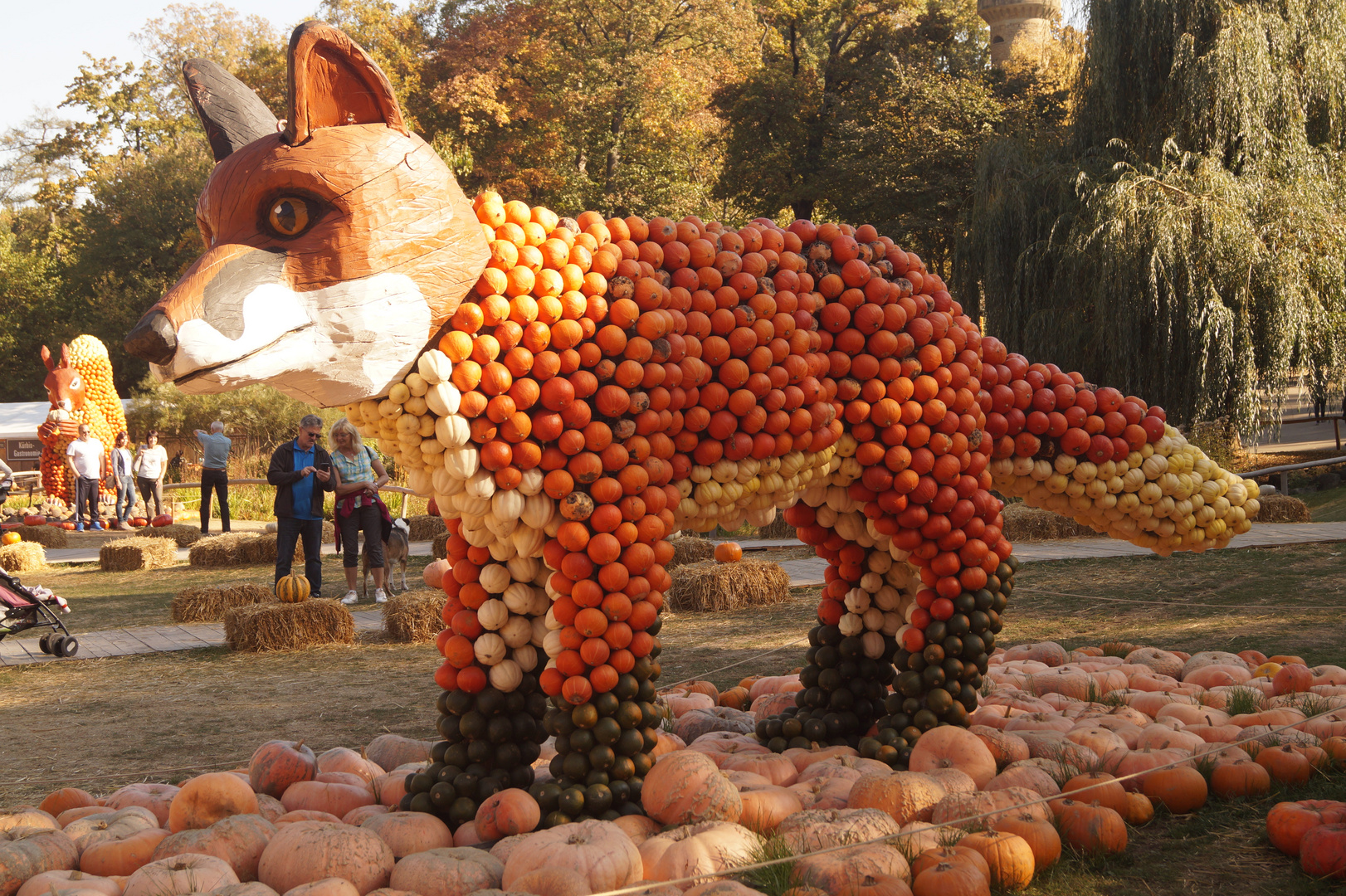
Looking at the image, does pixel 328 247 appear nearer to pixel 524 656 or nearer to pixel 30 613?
pixel 524 656

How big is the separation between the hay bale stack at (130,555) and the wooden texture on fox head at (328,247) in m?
10.9

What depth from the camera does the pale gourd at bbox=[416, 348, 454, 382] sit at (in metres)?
3.10

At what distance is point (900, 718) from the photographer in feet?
13.0

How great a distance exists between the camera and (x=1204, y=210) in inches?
499

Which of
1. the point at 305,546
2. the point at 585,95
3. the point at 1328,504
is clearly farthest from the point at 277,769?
the point at 585,95

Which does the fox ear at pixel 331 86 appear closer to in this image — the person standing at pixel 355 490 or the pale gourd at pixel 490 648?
the pale gourd at pixel 490 648

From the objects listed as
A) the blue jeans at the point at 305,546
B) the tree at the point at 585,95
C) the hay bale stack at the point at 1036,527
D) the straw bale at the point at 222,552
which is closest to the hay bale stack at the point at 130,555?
the straw bale at the point at 222,552

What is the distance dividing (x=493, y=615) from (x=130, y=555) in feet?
36.3

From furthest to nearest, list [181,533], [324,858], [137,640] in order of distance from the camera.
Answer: [181,533], [137,640], [324,858]

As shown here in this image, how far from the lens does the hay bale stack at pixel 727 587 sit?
8.39 meters

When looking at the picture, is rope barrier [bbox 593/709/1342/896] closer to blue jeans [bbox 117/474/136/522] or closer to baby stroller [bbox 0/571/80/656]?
baby stroller [bbox 0/571/80/656]

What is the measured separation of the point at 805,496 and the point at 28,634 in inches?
285

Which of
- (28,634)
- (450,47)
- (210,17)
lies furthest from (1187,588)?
(210,17)

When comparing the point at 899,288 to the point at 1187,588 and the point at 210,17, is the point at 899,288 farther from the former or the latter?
the point at 210,17
